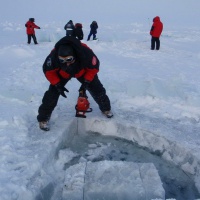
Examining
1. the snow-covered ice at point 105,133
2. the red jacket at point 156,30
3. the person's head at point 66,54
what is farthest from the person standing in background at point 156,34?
the person's head at point 66,54

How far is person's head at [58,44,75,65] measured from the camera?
3.07 meters

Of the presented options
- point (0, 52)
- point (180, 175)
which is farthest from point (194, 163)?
point (0, 52)

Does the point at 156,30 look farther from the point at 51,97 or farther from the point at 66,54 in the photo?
the point at 66,54

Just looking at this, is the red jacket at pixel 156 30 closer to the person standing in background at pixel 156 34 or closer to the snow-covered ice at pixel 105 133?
the person standing in background at pixel 156 34

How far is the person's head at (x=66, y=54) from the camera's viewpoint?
3069 mm

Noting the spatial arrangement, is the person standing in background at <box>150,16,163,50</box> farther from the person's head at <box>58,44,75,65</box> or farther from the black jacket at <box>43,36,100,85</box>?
the person's head at <box>58,44,75,65</box>

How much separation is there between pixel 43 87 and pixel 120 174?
2949 mm

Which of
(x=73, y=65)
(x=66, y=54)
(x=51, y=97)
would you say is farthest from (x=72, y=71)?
(x=51, y=97)

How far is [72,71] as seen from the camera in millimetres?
3342

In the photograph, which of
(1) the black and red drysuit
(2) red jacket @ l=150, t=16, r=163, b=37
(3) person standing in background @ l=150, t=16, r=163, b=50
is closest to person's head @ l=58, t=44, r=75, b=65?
(1) the black and red drysuit

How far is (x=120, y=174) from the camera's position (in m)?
2.92

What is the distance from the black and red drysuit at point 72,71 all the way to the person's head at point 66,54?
0.16 feet

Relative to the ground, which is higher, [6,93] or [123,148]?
[6,93]

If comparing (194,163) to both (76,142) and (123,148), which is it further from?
(76,142)
